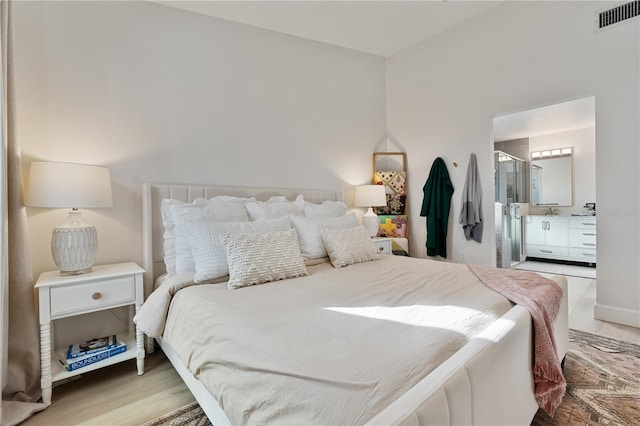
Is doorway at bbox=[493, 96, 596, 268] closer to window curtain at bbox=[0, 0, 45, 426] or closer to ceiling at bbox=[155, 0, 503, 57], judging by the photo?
ceiling at bbox=[155, 0, 503, 57]

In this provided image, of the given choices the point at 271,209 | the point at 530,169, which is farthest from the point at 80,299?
the point at 530,169

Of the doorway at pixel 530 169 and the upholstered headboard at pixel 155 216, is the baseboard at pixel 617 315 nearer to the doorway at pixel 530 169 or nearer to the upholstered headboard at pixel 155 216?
the doorway at pixel 530 169

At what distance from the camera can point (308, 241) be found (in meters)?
2.41

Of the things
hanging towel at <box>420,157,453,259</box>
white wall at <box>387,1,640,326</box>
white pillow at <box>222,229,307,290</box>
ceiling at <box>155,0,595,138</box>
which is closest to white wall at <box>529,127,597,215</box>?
ceiling at <box>155,0,595,138</box>

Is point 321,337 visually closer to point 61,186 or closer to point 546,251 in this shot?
point 61,186

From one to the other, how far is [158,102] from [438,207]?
129 inches

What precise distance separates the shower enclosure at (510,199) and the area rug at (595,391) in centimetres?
256

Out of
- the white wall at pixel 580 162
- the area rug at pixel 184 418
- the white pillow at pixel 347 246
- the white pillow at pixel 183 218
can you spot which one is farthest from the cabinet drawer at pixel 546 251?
the area rug at pixel 184 418

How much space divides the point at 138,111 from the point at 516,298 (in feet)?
9.32

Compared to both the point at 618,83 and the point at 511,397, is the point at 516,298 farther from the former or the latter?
the point at 618,83

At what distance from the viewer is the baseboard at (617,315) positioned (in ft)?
8.68

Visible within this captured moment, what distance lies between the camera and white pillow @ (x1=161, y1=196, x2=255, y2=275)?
2061 mm

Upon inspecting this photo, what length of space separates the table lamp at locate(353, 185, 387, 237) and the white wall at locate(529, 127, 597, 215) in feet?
14.4

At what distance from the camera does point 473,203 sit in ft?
11.8
